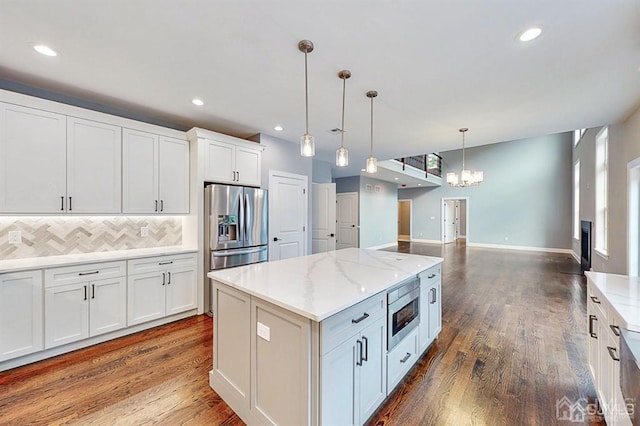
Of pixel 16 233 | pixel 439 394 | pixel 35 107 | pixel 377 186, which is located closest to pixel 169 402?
pixel 439 394

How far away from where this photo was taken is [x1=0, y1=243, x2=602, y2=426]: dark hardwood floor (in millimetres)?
1756

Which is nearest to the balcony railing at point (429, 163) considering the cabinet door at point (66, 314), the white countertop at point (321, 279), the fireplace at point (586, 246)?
the fireplace at point (586, 246)

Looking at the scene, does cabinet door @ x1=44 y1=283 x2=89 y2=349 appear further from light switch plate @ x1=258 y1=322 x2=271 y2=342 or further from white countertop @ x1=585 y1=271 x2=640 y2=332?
white countertop @ x1=585 y1=271 x2=640 y2=332

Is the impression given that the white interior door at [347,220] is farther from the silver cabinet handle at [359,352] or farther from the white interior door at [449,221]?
the silver cabinet handle at [359,352]

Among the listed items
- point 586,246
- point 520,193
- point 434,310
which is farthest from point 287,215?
point 520,193

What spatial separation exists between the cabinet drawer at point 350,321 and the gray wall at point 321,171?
4644 mm

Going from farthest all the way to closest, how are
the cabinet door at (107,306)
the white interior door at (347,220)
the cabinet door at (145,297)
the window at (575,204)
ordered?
the white interior door at (347,220) < the window at (575,204) < the cabinet door at (145,297) < the cabinet door at (107,306)

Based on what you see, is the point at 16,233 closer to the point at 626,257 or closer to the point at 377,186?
the point at 626,257

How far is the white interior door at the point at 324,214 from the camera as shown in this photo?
601cm

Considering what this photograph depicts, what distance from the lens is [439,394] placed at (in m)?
1.97

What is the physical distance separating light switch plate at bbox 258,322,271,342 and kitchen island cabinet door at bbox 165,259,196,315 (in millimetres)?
2183

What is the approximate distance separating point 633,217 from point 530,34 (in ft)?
10.8

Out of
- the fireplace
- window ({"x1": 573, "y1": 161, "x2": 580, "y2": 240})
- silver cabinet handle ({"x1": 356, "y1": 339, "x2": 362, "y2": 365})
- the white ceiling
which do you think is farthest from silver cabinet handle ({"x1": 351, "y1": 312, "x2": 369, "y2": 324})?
window ({"x1": 573, "y1": 161, "x2": 580, "y2": 240})

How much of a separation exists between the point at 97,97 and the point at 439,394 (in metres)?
4.39
